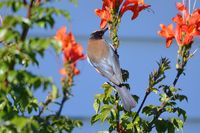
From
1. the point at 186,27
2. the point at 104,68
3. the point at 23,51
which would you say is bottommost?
the point at 23,51

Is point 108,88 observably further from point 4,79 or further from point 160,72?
point 4,79

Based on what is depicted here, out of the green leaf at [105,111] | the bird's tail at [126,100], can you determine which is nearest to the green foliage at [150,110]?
the green leaf at [105,111]

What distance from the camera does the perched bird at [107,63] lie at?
7.78 ft

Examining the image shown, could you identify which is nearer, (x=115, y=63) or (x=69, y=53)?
(x=69, y=53)

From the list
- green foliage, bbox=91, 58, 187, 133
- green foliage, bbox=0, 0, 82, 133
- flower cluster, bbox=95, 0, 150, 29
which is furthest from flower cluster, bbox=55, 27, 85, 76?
green foliage, bbox=91, 58, 187, 133

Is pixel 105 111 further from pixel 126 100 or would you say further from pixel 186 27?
pixel 186 27

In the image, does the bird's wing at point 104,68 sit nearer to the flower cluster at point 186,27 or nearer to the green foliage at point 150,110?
the green foliage at point 150,110

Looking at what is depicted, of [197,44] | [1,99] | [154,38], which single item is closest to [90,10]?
[154,38]

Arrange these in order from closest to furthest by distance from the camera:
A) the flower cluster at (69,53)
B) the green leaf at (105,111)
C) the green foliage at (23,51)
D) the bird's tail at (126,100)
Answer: the green foliage at (23,51) < the flower cluster at (69,53) < the bird's tail at (126,100) < the green leaf at (105,111)

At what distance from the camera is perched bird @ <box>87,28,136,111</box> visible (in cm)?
237

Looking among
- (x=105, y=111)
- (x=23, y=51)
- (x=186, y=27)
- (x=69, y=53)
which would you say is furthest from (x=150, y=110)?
(x=23, y=51)

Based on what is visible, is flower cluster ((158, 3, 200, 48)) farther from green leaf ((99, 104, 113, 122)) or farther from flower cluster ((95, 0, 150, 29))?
green leaf ((99, 104, 113, 122))

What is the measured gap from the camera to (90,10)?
3920 mm

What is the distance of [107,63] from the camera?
8.16ft
